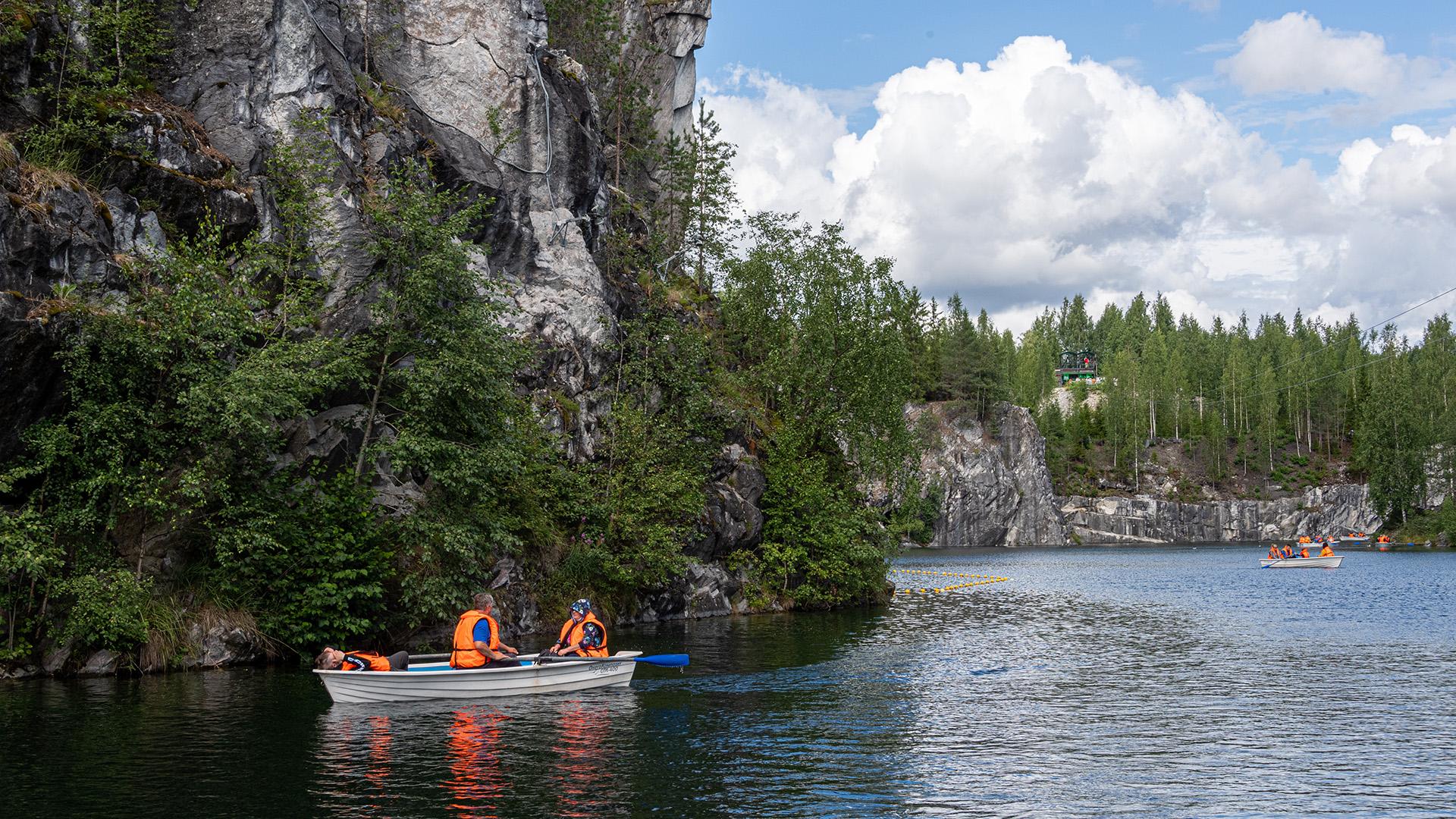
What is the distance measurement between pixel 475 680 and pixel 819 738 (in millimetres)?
9759

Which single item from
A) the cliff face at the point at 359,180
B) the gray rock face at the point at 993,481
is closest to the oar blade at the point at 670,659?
the cliff face at the point at 359,180

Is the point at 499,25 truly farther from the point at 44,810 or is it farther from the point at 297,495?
the point at 44,810

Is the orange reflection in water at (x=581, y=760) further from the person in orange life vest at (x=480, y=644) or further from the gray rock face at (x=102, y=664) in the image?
the gray rock face at (x=102, y=664)

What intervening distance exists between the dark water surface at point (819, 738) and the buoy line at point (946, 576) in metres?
26.3

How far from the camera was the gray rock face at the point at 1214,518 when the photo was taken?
501 feet

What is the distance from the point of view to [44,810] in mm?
15875

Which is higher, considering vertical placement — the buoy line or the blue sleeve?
the blue sleeve

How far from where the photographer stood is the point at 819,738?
22.0 meters

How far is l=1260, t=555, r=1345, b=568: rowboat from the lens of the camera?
85.9 meters

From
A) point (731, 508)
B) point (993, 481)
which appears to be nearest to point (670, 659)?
point (731, 508)

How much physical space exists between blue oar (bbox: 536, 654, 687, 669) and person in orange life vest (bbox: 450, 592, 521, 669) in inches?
41.5

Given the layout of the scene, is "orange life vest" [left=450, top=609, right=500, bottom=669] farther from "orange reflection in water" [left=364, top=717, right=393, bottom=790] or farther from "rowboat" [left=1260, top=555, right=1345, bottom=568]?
"rowboat" [left=1260, top=555, right=1345, bottom=568]

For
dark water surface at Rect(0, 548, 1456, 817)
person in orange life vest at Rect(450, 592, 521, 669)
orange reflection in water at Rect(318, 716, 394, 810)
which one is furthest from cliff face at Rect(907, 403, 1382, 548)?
orange reflection in water at Rect(318, 716, 394, 810)

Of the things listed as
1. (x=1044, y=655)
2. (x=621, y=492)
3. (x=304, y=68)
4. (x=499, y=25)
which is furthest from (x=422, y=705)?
(x=499, y=25)
